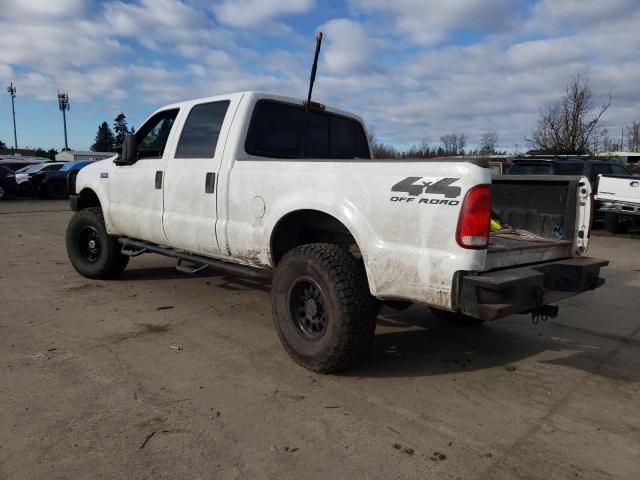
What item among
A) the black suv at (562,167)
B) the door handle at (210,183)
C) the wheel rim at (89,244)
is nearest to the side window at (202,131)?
the door handle at (210,183)

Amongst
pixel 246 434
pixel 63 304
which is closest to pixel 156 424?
pixel 246 434

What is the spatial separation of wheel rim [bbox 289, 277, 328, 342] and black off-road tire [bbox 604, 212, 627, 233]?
11.3 metres

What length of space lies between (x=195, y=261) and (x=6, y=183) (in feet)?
69.0

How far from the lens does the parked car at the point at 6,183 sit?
21.6m

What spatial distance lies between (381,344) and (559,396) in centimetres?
145

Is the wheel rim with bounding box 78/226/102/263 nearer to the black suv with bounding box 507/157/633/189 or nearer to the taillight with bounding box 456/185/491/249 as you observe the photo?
the taillight with bounding box 456/185/491/249

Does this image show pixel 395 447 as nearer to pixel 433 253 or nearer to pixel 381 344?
pixel 433 253

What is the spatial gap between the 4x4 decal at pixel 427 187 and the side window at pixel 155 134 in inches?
117

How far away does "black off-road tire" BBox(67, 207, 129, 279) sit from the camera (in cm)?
613

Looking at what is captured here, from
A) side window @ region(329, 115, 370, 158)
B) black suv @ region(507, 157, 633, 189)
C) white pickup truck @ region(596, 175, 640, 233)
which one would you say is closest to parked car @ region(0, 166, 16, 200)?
black suv @ region(507, 157, 633, 189)

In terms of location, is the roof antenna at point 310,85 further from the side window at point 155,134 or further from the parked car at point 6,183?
the parked car at point 6,183

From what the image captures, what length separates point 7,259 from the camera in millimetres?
7809

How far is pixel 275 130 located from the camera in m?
4.70

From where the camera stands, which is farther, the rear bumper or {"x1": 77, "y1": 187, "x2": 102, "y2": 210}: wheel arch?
{"x1": 77, "y1": 187, "x2": 102, "y2": 210}: wheel arch
